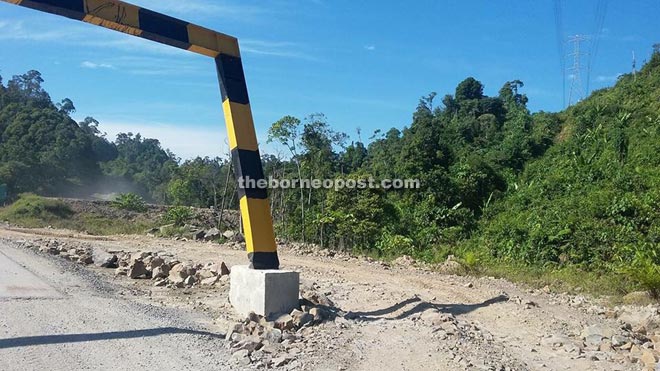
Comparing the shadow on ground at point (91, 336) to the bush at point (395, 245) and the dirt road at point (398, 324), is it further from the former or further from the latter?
the bush at point (395, 245)

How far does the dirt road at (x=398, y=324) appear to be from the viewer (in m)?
5.49

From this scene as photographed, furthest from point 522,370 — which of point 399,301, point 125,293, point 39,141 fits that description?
point 39,141

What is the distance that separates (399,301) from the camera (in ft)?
26.3

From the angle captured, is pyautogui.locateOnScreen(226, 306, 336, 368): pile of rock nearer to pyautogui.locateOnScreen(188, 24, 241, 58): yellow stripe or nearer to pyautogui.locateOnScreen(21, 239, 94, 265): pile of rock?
pyautogui.locateOnScreen(188, 24, 241, 58): yellow stripe

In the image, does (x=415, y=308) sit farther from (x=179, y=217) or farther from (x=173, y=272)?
(x=179, y=217)

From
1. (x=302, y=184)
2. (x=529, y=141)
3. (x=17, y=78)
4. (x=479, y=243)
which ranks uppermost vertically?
(x=17, y=78)

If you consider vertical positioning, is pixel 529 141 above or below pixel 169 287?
above

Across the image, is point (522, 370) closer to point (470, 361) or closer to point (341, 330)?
point (470, 361)

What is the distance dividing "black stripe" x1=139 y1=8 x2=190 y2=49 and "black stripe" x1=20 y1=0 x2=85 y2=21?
2.52 ft

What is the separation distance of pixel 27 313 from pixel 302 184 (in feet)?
69.8

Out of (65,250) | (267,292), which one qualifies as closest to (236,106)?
(267,292)

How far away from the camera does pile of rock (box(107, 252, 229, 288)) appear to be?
10.0 meters

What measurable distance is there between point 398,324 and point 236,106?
12.3ft

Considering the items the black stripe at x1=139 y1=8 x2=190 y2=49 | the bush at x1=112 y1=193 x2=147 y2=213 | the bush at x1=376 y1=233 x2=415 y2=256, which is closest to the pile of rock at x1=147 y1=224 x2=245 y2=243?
the bush at x1=376 y1=233 x2=415 y2=256
